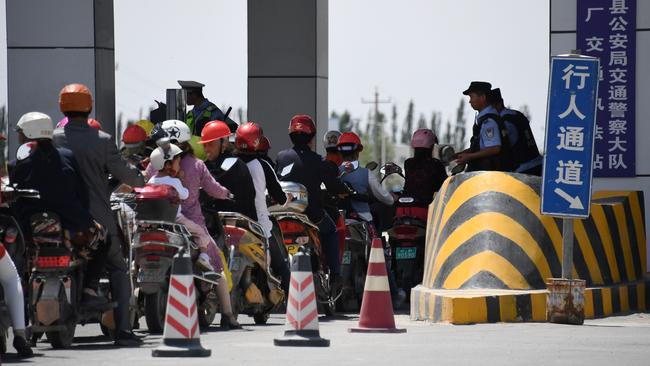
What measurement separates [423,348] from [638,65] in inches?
281

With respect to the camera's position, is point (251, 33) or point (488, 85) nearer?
point (488, 85)

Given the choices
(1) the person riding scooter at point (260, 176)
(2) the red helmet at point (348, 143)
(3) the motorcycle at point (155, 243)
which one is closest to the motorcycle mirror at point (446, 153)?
(2) the red helmet at point (348, 143)

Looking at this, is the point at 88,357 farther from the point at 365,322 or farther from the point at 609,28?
the point at 609,28

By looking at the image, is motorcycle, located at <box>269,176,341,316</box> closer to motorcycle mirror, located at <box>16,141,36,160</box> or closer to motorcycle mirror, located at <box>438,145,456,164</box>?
motorcycle mirror, located at <box>438,145,456,164</box>

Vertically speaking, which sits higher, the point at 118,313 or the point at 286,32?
the point at 286,32

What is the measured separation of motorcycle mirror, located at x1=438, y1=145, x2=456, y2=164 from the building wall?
1.63 metres

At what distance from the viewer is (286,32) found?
2580 cm

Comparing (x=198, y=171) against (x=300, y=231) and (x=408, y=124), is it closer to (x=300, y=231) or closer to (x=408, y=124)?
(x=300, y=231)

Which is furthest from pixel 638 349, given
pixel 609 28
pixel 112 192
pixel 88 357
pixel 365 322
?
pixel 609 28

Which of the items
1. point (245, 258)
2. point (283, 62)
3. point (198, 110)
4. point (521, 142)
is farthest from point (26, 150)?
point (283, 62)

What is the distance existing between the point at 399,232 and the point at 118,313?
6.87 m

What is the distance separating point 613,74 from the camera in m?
18.8

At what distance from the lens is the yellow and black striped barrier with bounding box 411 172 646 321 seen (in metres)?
15.7

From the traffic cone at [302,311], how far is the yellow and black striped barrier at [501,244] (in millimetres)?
2466
